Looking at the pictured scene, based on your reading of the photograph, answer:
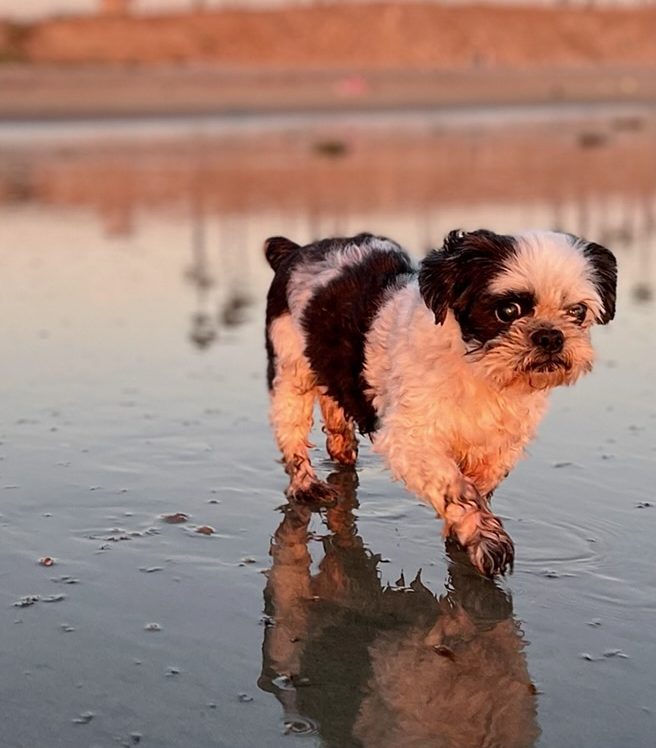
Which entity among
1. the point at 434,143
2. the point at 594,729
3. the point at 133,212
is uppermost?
the point at 434,143

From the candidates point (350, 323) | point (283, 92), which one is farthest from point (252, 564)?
point (283, 92)

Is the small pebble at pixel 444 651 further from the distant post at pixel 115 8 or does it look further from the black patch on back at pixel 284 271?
the distant post at pixel 115 8

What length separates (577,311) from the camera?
4.78 metres

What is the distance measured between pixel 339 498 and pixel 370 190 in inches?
508

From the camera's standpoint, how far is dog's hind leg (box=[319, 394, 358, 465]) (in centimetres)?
650

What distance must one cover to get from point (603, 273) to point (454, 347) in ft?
2.06

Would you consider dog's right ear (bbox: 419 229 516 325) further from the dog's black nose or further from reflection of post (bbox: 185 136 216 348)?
reflection of post (bbox: 185 136 216 348)

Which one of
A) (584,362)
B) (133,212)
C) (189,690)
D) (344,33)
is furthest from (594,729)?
(344,33)

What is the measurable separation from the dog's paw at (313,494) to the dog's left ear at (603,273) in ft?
5.26

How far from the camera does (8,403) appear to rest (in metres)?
7.46

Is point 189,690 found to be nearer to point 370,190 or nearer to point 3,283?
point 3,283

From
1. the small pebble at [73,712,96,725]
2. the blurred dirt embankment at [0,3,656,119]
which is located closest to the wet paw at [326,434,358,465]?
the small pebble at [73,712,96,725]

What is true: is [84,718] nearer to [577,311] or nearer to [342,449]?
[577,311]

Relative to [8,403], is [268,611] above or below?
below
